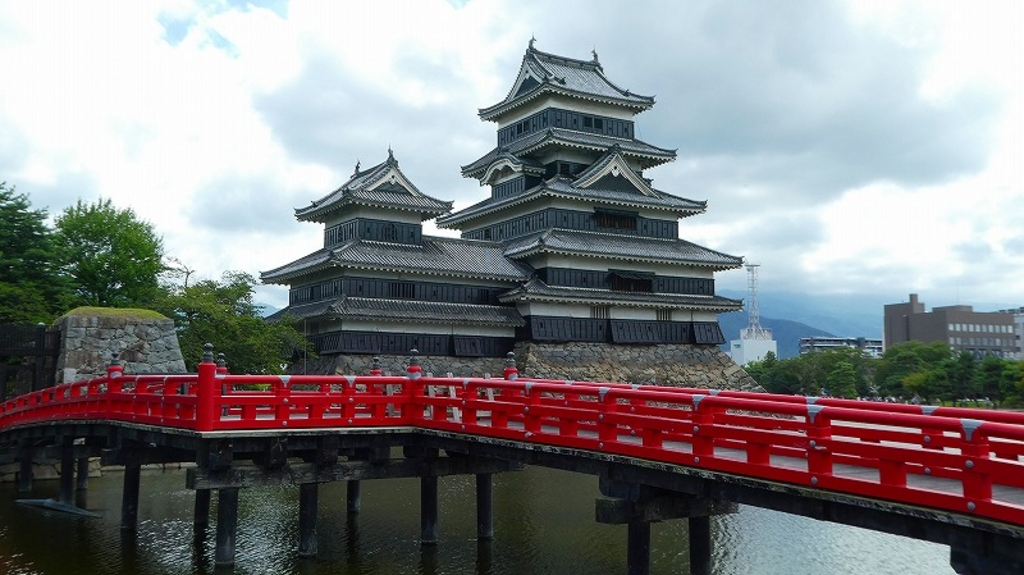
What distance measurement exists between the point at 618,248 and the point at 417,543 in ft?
103

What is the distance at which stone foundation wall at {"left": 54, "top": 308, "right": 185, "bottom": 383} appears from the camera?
100 ft

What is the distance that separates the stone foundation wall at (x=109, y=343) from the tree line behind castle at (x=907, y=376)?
45.8m

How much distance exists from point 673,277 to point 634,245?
11.2 feet

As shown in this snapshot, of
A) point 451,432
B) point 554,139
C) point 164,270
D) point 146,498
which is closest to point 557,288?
point 554,139

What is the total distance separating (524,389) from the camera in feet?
50.8

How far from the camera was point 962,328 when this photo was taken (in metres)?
130

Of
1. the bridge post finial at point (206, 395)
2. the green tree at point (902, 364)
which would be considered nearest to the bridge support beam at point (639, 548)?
the bridge post finial at point (206, 395)

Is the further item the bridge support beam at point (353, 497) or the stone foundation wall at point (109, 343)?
the stone foundation wall at point (109, 343)

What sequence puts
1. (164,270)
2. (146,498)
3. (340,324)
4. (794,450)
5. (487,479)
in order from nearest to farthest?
1. (794,450)
2. (487,479)
3. (146,498)
4. (340,324)
5. (164,270)

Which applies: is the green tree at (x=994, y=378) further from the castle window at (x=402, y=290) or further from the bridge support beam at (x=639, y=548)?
the bridge support beam at (x=639, y=548)

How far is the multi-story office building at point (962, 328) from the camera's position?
423ft

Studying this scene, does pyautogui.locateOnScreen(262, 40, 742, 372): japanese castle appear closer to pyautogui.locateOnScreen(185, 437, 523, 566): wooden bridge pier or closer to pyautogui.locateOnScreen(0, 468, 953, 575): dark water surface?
pyautogui.locateOnScreen(0, 468, 953, 575): dark water surface

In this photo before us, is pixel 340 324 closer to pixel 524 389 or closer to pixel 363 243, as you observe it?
pixel 363 243

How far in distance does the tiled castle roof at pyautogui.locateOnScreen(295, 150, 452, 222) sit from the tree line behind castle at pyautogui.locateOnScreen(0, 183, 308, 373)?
6.07 meters
